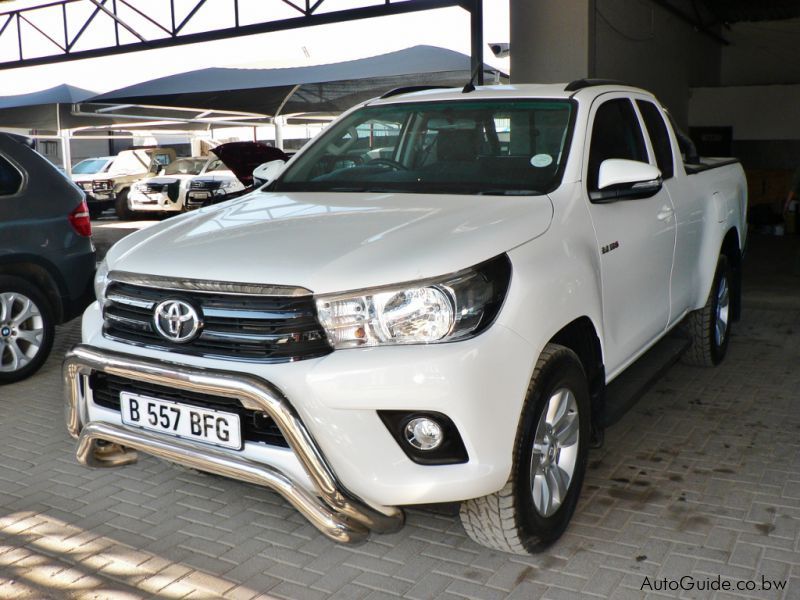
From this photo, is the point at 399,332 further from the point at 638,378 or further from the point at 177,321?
the point at 638,378

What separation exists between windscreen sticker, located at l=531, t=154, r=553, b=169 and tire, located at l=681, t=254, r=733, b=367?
1.92 meters

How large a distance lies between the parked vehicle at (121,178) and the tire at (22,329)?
1506 centimetres

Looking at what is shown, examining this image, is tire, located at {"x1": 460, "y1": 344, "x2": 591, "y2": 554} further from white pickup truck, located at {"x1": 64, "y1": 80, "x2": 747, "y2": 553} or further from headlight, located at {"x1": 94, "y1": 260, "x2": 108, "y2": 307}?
headlight, located at {"x1": 94, "y1": 260, "x2": 108, "y2": 307}

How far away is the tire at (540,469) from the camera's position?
9.15 feet

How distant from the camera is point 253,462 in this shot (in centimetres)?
269

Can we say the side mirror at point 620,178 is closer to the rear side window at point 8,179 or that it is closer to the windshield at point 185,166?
the rear side window at point 8,179

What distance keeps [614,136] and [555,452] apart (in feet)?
5.51

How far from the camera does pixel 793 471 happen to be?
3861 millimetres

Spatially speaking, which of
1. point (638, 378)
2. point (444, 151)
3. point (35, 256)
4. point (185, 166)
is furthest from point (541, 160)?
point (185, 166)

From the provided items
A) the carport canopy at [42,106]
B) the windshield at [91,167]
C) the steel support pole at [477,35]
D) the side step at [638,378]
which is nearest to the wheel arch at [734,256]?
the side step at [638,378]

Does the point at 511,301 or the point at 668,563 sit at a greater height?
the point at 511,301

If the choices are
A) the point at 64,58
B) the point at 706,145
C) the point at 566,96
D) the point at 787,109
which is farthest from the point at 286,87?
the point at 566,96

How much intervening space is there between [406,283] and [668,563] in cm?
144

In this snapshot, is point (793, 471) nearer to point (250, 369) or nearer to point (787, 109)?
point (250, 369)
